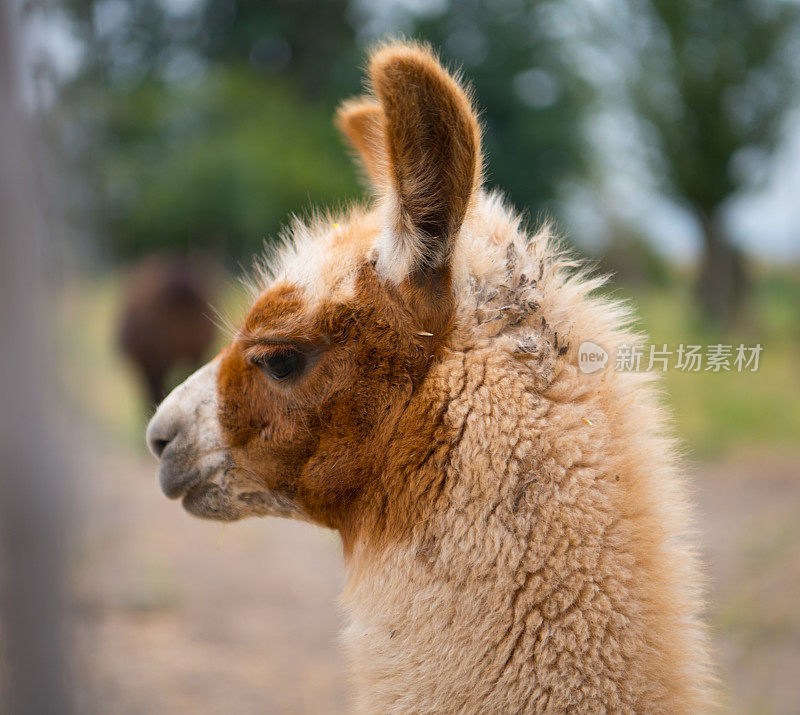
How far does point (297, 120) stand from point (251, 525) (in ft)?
43.9

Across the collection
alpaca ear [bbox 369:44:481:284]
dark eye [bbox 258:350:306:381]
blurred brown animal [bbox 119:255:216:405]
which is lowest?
dark eye [bbox 258:350:306:381]

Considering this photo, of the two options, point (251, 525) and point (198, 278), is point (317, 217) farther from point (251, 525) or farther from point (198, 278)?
point (198, 278)

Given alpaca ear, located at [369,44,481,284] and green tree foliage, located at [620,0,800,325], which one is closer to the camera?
alpaca ear, located at [369,44,481,284]

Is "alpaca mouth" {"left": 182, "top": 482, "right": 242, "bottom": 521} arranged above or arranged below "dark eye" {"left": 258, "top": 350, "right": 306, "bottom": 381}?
below

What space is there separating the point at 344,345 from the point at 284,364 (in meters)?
0.16

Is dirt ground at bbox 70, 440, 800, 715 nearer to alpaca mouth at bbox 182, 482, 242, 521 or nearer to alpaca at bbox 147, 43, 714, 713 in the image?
alpaca mouth at bbox 182, 482, 242, 521

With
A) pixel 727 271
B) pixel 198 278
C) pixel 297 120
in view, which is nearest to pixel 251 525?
pixel 198 278

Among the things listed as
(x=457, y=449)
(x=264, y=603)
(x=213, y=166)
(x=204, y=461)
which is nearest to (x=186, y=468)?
(x=204, y=461)

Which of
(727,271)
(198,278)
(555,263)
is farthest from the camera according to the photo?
(727,271)

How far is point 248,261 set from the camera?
14.9 m

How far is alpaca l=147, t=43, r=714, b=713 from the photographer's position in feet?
4.68

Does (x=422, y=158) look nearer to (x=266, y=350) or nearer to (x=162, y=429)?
(x=266, y=350)

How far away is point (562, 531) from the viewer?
144cm

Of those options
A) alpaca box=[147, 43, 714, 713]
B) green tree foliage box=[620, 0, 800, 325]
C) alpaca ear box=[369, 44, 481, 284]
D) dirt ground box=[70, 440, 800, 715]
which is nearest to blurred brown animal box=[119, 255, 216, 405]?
dirt ground box=[70, 440, 800, 715]
